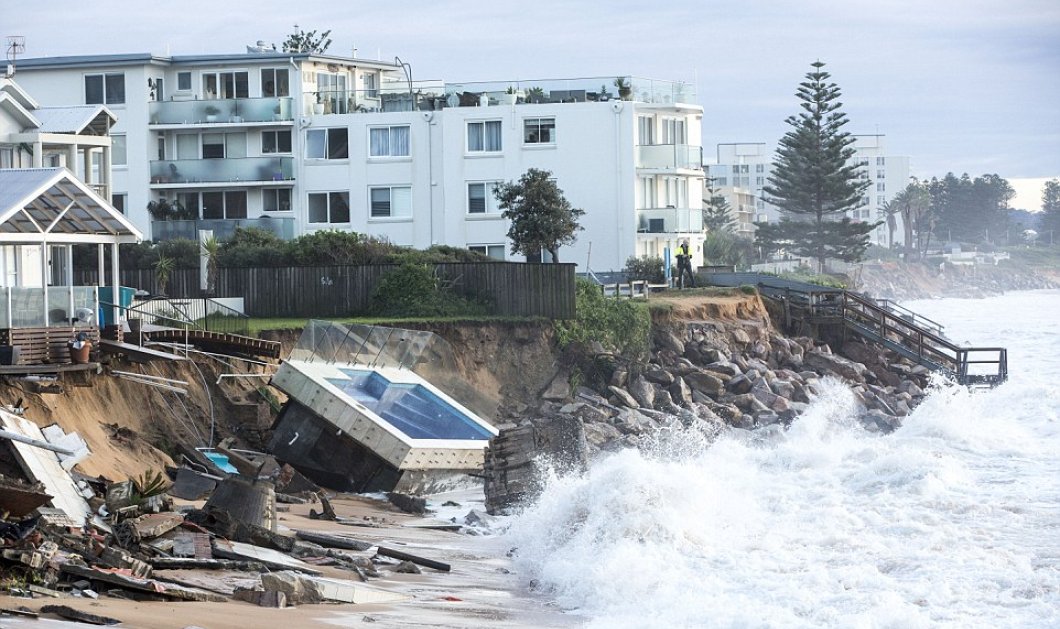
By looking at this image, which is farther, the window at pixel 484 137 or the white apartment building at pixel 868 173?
the white apartment building at pixel 868 173

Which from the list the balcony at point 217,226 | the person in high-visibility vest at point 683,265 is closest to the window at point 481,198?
the balcony at point 217,226

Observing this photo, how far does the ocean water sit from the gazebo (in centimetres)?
794

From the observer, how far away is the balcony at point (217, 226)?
5275 centimetres

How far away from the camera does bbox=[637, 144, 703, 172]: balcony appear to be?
174 feet

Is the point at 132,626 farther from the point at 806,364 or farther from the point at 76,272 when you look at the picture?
the point at 806,364

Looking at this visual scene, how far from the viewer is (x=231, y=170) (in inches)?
2130

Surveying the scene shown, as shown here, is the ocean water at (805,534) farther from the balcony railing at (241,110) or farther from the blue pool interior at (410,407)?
the balcony railing at (241,110)

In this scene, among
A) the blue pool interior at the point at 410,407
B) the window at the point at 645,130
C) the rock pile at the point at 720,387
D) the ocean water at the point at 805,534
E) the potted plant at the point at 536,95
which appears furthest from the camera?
the window at the point at 645,130

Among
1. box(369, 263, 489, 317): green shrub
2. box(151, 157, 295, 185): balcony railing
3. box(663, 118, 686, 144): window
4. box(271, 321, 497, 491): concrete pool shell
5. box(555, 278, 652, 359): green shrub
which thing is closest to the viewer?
box(271, 321, 497, 491): concrete pool shell

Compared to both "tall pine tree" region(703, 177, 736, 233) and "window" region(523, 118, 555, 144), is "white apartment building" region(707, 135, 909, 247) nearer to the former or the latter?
"tall pine tree" region(703, 177, 736, 233)

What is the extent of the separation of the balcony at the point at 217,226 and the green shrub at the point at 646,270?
11.6 meters

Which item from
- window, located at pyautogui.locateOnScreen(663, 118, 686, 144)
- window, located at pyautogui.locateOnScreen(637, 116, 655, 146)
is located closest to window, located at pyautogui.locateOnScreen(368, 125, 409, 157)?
window, located at pyautogui.locateOnScreen(637, 116, 655, 146)

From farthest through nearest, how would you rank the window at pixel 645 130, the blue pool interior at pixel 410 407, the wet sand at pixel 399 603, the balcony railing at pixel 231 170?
the balcony railing at pixel 231 170, the window at pixel 645 130, the blue pool interior at pixel 410 407, the wet sand at pixel 399 603

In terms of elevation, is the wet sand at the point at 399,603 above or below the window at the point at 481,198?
below
